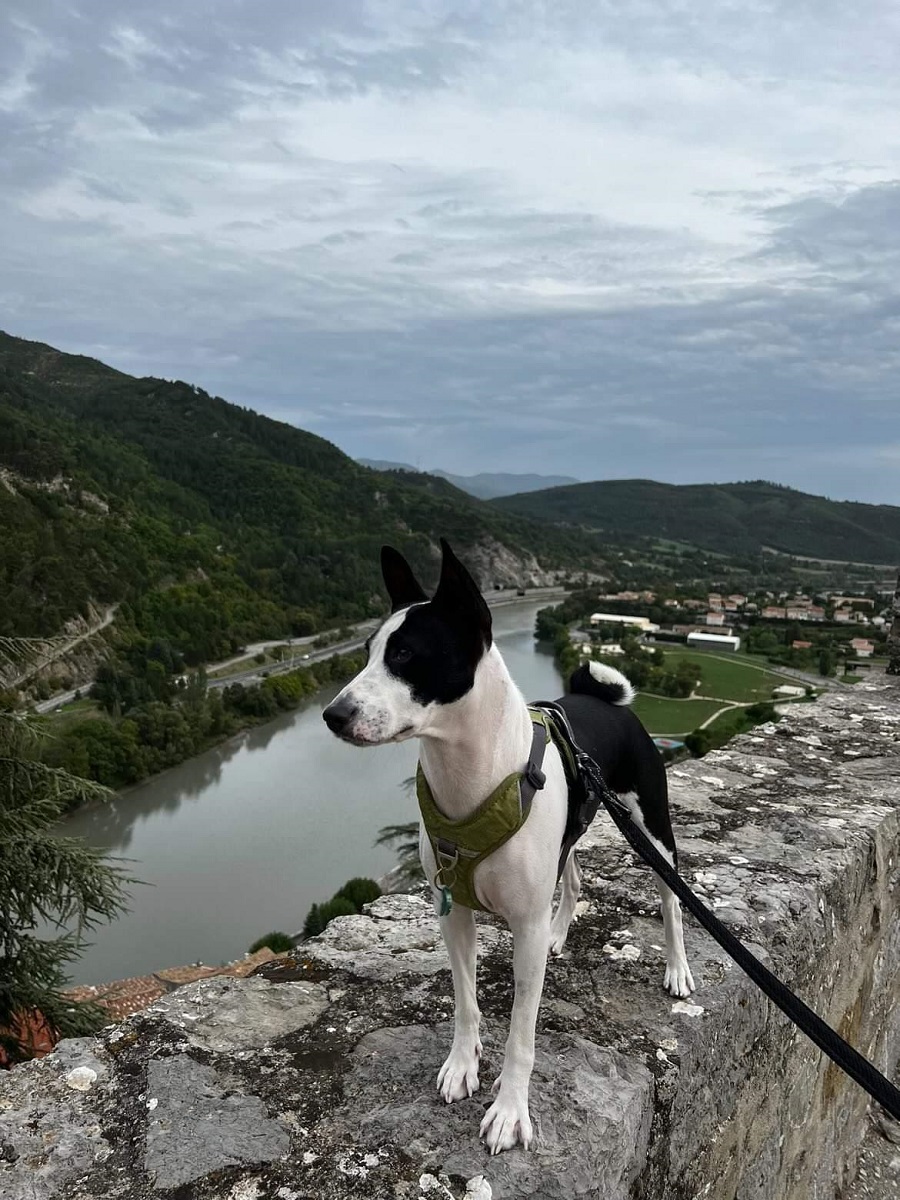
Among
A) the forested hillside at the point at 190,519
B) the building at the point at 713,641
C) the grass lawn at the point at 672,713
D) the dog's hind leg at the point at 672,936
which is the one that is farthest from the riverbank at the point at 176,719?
the building at the point at 713,641

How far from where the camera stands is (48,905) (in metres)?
6.46

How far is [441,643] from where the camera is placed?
1.45 m

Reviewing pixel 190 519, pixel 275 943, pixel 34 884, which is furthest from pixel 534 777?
pixel 190 519

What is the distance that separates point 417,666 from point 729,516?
163m

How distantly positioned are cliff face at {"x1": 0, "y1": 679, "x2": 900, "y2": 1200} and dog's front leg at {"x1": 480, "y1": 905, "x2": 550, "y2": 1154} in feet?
0.15

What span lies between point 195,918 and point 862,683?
18.3 m

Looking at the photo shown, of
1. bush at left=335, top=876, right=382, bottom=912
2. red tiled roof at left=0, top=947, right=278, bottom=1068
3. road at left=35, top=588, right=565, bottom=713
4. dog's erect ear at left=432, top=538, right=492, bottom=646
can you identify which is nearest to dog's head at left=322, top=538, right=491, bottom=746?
dog's erect ear at left=432, top=538, right=492, bottom=646

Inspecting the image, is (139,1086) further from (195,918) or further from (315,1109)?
(195,918)

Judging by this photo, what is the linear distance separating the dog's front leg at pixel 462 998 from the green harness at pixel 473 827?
58mm

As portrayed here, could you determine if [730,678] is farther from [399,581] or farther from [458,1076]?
[399,581]

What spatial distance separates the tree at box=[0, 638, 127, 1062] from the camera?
6.22 meters

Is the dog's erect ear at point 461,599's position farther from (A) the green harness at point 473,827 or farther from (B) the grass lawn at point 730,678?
(B) the grass lawn at point 730,678

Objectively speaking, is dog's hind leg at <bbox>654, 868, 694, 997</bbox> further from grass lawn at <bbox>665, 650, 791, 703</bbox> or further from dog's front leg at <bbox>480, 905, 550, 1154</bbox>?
grass lawn at <bbox>665, 650, 791, 703</bbox>

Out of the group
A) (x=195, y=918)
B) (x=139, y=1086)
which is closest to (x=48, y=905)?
(x=139, y=1086)
